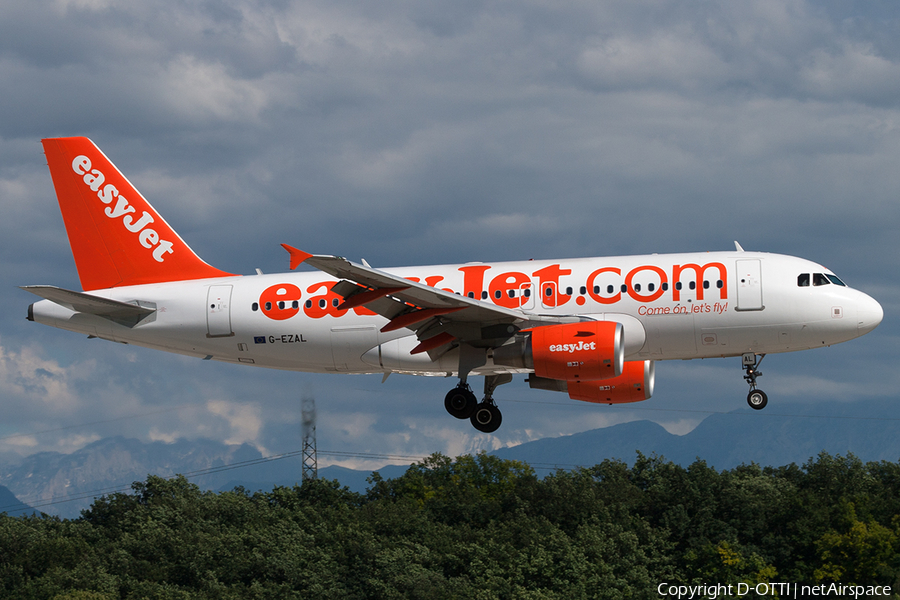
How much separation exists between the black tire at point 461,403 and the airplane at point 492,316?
0.05 meters

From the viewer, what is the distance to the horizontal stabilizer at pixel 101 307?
38469 millimetres

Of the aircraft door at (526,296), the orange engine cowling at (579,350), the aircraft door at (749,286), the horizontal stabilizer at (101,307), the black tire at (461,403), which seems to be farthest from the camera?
the black tire at (461,403)

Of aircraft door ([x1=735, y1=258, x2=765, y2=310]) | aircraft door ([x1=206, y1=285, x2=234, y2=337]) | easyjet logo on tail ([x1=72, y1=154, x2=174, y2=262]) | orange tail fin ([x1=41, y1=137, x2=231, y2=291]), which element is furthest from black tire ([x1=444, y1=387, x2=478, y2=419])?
easyjet logo on tail ([x1=72, y1=154, x2=174, y2=262])

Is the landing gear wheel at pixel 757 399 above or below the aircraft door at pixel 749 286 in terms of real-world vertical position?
below

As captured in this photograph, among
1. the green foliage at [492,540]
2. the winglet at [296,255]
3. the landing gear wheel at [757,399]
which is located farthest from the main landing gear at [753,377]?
the green foliage at [492,540]

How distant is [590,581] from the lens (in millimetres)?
112562

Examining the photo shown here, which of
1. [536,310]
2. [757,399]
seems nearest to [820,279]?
[757,399]

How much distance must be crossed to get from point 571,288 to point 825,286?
861 cm

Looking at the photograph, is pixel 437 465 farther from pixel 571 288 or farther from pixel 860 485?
pixel 571 288

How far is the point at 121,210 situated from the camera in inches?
1781

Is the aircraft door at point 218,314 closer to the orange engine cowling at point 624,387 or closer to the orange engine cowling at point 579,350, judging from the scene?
the orange engine cowling at point 579,350

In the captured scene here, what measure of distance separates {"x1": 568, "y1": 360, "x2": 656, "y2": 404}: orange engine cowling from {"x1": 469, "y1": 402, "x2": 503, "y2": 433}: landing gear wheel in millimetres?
3078

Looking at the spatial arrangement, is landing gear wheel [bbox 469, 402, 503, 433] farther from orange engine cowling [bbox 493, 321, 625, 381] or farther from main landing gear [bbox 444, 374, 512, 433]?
orange engine cowling [bbox 493, 321, 625, 381]

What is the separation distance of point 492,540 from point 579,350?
289 feet
